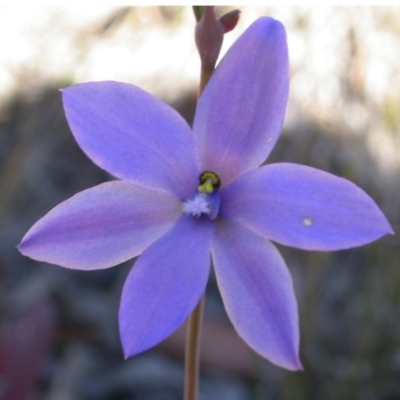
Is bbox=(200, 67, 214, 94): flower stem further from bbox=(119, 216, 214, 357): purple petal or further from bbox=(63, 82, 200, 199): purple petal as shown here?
bbox=(119, 216, 214, 357): purple petal

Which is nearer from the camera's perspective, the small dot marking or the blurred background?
the small dot marking

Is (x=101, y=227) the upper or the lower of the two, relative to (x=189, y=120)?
upper

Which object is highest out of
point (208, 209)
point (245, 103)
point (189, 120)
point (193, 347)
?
point (245, 103)

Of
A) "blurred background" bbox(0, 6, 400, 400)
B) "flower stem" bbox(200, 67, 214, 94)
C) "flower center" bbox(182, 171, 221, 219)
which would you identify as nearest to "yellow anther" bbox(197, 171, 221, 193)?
"flower center" bbox(182, 171, 221, 219)

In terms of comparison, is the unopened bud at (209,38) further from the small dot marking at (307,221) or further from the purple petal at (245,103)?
the small dot marking at (307,221)

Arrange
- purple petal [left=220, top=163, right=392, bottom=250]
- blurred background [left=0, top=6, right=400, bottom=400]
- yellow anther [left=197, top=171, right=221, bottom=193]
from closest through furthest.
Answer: purple petal [left=220, top=163, right=392, bottom=250], yellow anther [left=197, top=171, right=221, bottom=193], blurred background [left=0, top=6, right=400, bottom=400]

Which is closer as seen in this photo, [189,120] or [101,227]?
[101,227]

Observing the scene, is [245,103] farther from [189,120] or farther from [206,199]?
[189,120]

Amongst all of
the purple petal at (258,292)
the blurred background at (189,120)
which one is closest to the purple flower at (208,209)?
the purple petal at (258,292)

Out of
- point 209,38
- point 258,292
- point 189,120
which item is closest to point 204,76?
point 209,38
